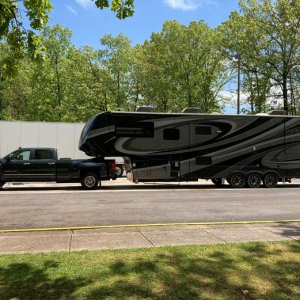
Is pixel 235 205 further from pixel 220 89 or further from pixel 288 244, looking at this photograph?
pixel 220 89

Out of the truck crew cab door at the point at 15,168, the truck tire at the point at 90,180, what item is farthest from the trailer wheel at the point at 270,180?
the truck crew cab door at the point at 15,168

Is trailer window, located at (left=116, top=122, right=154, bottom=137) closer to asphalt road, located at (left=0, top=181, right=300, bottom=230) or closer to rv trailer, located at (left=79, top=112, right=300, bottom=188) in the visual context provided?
rv trailer, located at (left=79, top=112, right=300, bottom=188)

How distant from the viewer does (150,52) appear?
47250 millimetres

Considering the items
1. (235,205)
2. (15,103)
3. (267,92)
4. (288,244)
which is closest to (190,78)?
(267,92)

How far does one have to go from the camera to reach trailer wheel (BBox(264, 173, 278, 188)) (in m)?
21.7

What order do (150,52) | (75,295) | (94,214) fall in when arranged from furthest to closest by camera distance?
(150,52), (94,214), (75,295)

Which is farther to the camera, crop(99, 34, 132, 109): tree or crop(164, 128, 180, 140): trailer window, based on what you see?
crop(99, 34, 132, 109): tree

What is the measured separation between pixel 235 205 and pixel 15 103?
147 ft

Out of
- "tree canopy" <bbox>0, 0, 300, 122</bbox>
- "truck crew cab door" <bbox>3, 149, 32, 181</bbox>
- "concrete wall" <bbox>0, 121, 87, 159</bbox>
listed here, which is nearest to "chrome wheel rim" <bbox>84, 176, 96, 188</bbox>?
"truck crew cab door" <bbox>3, 149, 32, 181</bbox>

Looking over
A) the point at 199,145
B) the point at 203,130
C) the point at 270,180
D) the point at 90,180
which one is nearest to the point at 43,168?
the point at 90,180

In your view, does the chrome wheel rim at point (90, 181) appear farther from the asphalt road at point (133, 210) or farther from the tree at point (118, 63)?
the tree at point (118, 63)

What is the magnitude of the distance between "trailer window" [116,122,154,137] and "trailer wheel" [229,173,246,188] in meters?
4.98

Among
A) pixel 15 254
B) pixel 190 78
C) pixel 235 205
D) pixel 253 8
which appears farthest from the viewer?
pixel 190 78

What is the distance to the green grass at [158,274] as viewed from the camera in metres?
4.86
